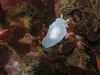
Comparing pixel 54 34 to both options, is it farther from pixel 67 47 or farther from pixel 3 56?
pixel 3 56

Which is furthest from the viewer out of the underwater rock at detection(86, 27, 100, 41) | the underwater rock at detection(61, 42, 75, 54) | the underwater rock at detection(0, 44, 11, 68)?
the underwater rock at detection(86, 27, 100, 41)

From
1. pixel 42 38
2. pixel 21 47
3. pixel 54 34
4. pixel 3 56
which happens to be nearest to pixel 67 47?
pixel 54 34

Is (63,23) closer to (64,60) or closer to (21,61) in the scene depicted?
(64,60)

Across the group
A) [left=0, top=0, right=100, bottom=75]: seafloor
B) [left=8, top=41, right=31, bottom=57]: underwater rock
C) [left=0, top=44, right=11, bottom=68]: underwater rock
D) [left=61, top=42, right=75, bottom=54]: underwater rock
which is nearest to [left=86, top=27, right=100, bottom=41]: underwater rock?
[left=0, top=0, right=100, bottom=75]: seafloor

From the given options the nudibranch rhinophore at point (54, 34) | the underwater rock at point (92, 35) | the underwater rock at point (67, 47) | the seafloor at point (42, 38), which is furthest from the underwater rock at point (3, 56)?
the underwater rock at point (92, 35)

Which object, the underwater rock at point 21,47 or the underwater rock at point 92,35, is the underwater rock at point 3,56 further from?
the underwater rock at point 92,35

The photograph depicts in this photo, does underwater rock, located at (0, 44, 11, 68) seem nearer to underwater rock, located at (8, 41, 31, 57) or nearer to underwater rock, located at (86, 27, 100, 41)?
underwater rock, located at (8, 41, 31, 57)

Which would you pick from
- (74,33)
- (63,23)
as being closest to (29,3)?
(63,23)
